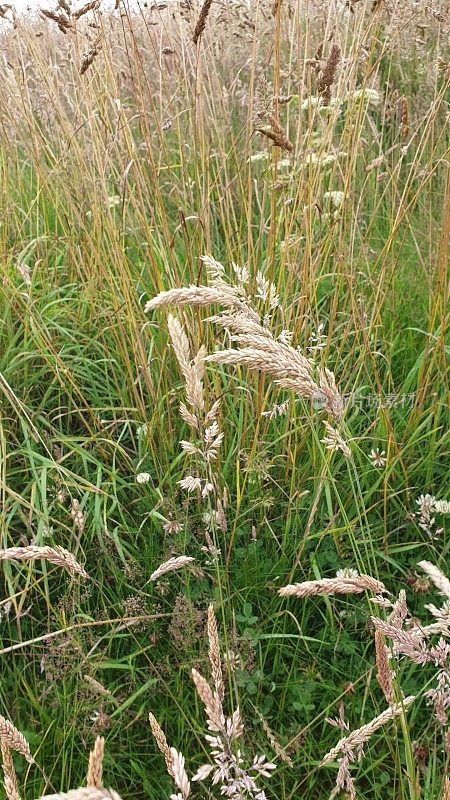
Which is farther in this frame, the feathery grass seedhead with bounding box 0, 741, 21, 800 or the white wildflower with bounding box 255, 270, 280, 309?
the white wildflower with bounding box 255, 270, 280, 309

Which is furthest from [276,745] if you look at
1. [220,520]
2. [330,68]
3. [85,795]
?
[330,68]

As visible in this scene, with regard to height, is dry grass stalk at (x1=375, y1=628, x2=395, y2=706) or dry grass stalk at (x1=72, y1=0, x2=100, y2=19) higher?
dry grass stalk at (x1=72, y1=0, x2=100, y2=19)

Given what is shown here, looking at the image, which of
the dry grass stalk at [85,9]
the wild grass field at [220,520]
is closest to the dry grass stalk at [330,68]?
the wild grass field at [220,520]

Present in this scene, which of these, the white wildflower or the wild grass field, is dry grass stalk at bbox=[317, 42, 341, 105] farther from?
the white wildflower

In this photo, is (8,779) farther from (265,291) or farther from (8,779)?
(265,291)

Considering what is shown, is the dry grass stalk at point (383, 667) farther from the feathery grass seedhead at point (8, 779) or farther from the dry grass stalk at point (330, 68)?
the dry grass stalk at point (330, 68)

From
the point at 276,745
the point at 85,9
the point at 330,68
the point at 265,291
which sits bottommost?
the point at 276,745

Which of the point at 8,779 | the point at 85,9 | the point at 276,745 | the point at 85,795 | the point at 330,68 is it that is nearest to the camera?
the point at 85,795

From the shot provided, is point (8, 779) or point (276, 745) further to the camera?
point (276, 745)

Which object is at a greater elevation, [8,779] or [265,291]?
[265,291]

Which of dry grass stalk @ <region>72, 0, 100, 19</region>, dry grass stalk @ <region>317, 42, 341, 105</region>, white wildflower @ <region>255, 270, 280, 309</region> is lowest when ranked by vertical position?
white wildflower @ <region>255, 270, 280, 309</region>

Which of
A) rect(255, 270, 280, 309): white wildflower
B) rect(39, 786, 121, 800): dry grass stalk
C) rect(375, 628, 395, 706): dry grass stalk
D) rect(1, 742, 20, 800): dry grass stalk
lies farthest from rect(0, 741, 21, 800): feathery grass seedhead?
rect(255, 270, 280, 309): white wildflower

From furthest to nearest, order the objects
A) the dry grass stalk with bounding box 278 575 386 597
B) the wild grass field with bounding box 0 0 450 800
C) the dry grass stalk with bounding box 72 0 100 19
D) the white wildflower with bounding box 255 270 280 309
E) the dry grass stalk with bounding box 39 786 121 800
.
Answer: the dry grass stalk with bounding box 72 0 100 19 < the wild grass field with bounding box 0 0 450 800 < the white wildflower with bounding box 255 270 280 309 < the dry grass stalk with bounding box 278 575 386 597 < the dry grass stalk with bounding box 39 786 121 800

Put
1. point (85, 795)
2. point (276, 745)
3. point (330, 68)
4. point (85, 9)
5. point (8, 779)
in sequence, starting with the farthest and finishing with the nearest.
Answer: point (85, 9), point (330, 68), point (276, 745), point (8, 779), point (85, 795)
